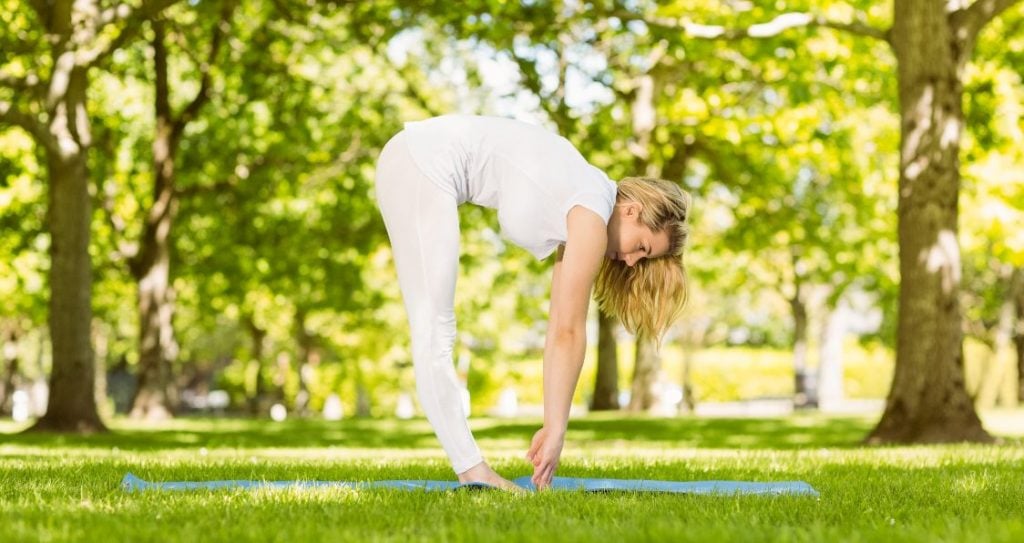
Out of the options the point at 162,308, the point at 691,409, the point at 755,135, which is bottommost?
the point at 691,409

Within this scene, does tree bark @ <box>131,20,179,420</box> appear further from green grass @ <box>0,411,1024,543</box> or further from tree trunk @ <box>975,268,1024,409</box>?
tree trunk @ <box>975,268,1024,409</box>

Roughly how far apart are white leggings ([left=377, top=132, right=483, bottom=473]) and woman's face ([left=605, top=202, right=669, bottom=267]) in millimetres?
715

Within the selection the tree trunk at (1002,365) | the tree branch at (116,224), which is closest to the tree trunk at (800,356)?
the tree trunk at (1002,365)

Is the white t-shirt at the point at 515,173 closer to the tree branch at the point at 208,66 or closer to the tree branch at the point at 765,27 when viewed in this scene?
the tree branch at the point at 765,27

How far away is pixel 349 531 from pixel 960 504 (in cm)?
Answer: 272

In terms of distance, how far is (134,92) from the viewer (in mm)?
26859

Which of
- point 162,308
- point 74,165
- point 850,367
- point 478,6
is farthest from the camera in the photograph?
point 850,367

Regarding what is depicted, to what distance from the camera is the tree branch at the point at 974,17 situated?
41.0ft

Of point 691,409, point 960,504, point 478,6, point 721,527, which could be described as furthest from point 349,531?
point 691,409

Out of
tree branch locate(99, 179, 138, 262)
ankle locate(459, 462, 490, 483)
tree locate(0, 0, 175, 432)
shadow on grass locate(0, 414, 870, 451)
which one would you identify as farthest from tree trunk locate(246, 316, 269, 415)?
ankle locate(459, 462, 490, 483)

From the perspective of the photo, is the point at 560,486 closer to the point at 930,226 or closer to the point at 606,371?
the point at 930,226

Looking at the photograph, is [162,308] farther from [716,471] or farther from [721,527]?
[721,527]

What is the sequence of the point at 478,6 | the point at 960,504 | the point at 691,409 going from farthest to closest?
the point at 691,409 → the point at 478,6 → the point at 960,504

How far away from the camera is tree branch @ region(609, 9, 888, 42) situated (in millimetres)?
12828
